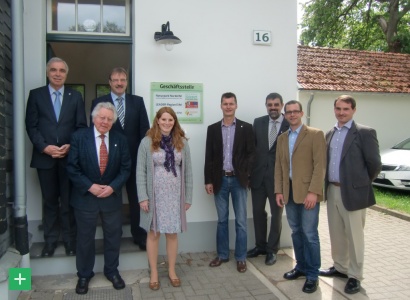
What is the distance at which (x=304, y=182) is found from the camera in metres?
4.31

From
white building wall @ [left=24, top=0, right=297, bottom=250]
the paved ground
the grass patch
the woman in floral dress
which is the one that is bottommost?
the paved ground

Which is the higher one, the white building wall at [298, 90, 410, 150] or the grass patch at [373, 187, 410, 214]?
the white building wall at [298, 90, 410, 150]

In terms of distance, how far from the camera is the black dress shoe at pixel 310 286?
4.36 metres

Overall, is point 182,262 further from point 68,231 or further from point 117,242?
point 68,231

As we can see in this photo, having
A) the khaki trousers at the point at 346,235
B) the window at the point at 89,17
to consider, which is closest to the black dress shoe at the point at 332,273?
the khaki trousers at the point at 346,235

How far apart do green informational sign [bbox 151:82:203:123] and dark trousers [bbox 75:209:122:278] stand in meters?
1.58

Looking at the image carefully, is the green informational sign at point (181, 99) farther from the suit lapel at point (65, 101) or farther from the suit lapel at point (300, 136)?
the suit lapel at point (300, 136)

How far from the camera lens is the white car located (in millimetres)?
9609

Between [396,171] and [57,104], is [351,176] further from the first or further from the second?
[396,171]

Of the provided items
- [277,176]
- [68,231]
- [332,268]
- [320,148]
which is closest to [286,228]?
[332,268]

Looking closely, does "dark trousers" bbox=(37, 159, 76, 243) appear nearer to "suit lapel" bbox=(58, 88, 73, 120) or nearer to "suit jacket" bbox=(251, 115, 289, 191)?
"suit lapel" bbox=(58, 88, 73, 120)

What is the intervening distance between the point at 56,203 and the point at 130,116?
132 centimetres

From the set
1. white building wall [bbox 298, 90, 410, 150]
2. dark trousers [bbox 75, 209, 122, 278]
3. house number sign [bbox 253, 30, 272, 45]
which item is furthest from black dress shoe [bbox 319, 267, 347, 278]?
white building wall [bbox 298, 90, 410, 150]

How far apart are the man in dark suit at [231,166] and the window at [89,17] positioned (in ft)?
5.99
